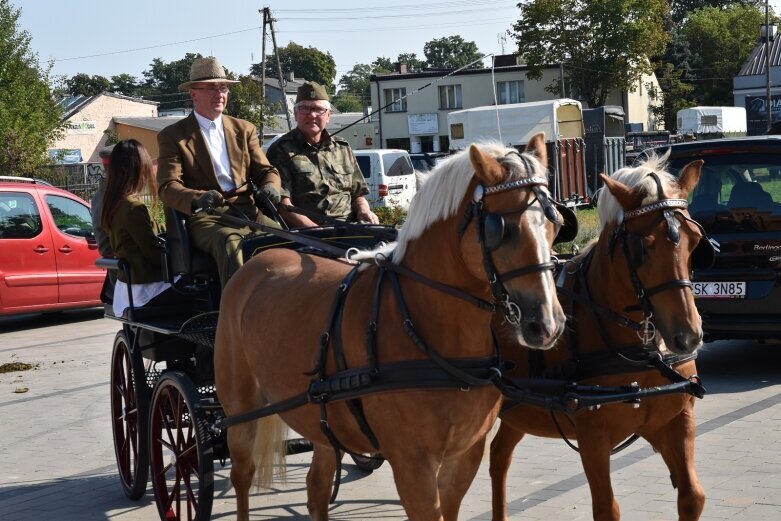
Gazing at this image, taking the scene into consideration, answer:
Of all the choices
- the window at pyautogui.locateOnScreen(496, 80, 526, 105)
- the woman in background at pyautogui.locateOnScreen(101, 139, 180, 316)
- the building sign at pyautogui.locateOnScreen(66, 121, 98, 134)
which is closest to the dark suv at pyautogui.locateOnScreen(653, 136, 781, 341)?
the woman in background at pyautogui.locateOnScreen(101, 139, 180, 316)

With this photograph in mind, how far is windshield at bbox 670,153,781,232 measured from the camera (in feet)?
29.5

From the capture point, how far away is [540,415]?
5273mm

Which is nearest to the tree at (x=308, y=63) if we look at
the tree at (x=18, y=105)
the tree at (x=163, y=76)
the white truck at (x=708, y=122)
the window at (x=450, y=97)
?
the tree at (x=163, y=76)

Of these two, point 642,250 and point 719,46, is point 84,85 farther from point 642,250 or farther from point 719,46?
point 642,250

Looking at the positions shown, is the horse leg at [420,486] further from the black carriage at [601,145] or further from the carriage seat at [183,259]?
the black carriage at [601,145]

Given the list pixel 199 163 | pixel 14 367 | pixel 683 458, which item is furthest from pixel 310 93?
pixel 14 367

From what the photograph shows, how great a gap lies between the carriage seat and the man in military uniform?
763mm

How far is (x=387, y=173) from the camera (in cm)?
2886

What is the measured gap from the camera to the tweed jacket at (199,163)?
639cm

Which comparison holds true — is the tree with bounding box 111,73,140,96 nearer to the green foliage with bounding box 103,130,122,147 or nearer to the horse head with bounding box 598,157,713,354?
the green foliage with bounding box 103,130,122,147

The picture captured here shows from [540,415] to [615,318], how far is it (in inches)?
26.3

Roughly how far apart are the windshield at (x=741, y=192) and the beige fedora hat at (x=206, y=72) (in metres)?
4.10

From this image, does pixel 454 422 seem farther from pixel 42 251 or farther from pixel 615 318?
pixel 42 251

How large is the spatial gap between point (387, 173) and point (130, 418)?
72.1ft
